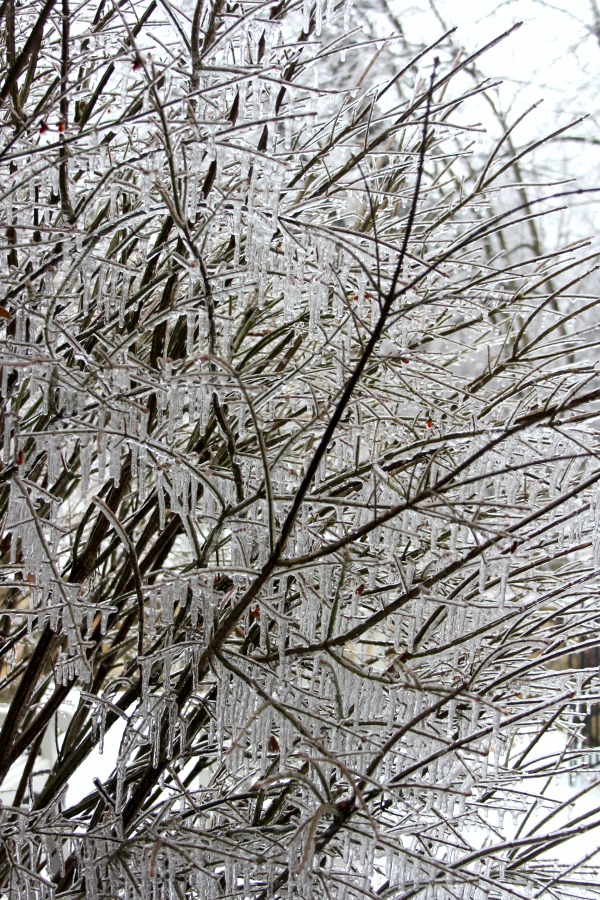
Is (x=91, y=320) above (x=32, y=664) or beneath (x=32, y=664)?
above

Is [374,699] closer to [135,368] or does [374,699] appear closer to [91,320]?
[135,368]

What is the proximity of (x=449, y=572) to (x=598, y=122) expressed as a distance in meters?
13.2

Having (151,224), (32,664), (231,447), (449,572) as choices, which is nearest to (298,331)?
(151,224)

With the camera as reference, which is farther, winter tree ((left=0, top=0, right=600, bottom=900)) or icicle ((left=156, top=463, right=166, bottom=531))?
icicle ((left=156, top=463, right=166, bottom=531))

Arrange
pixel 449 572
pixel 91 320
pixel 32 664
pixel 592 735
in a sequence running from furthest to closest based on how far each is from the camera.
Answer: pixel 592 735 < pixel 91 320 < pixel 32 664 < pixel 449 572

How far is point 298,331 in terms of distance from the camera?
3.31 m

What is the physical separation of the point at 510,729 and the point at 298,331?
1.76m

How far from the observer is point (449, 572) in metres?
2.15

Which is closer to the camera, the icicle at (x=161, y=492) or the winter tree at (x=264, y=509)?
the winter tree at (x=264, y=509)

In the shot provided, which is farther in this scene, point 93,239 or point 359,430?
point 359,430

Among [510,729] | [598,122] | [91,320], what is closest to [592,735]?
[598,122]

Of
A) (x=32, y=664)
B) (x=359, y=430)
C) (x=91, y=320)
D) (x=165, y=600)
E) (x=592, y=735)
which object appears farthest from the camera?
(x=592, y=735)

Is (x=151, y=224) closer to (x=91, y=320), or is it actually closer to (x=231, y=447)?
(x=91, y=320)

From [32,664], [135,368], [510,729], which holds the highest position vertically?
[135,368]
